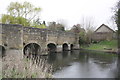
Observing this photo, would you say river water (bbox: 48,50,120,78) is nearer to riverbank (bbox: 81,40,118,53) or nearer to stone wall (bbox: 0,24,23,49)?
stone wall (bbox: 0,24,23,49)

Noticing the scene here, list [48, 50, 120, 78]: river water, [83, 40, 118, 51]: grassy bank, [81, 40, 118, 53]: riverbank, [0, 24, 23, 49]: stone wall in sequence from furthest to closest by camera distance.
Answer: [83, 40, 118, 51]: grassy bank → [81, 40, 118, 53]: riverbank → [0, 24, 23, 49]: stone wall → [48, 50, 120, 78]: river water

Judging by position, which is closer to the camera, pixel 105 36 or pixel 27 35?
pixel 27 35

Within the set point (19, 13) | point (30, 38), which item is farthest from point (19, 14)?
point (30, 38)

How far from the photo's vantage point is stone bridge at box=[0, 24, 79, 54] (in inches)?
335

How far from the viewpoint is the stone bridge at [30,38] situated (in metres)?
8.50

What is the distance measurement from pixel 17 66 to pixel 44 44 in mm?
8559

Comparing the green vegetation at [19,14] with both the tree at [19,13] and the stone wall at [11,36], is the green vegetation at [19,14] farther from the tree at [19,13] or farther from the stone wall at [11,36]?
the stone wall at [11,36]

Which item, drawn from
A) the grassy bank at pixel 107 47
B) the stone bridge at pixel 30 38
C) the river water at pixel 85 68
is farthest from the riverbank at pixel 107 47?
the river water at pixel 85 68

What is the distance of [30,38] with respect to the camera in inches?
429

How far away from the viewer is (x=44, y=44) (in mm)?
12250

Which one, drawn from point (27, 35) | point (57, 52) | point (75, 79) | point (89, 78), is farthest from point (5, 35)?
point (57, 52)

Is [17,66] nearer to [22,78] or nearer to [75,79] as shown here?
[22,78]

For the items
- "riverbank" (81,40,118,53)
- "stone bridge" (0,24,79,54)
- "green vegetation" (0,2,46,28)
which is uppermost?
"green vegetation" (0,2,46,28)

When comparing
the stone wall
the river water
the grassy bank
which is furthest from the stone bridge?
the grassy bank
